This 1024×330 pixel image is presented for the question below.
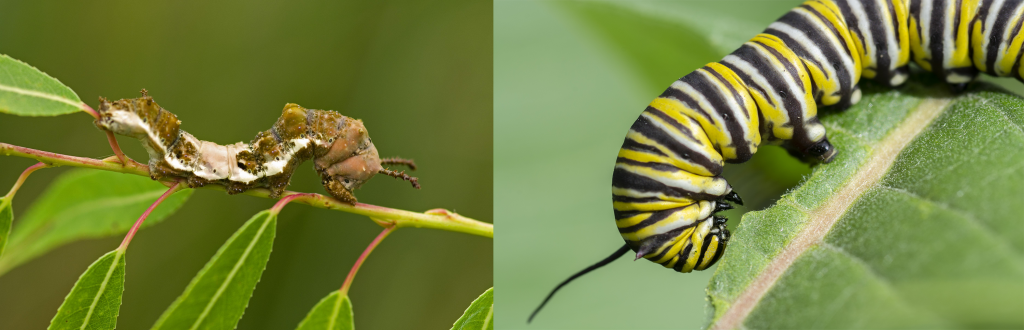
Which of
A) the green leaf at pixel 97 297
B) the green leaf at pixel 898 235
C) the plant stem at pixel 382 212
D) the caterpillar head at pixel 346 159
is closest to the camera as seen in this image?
the green leaf at pixel 898 235

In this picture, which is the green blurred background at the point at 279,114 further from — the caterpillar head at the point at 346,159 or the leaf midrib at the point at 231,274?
the leaf midrib at the point at 231,274

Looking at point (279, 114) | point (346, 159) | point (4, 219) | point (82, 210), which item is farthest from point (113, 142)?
point (279, 114)

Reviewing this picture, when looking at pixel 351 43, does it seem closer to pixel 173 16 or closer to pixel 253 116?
pixel 253 116

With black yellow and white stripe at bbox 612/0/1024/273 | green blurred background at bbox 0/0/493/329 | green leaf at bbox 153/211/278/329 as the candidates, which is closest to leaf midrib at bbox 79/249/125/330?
green leaf at bbox 153/211/278/329

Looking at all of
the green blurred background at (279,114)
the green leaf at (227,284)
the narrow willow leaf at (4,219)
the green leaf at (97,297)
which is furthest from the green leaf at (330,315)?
the green blurred background at (279,114)

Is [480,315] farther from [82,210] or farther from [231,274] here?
[82,210]

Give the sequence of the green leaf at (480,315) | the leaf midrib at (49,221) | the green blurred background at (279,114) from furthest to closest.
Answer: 1. the green blurred background at (279,114)
2. the leaf midrib at (49,221)
3. the green leaf at (480,315)

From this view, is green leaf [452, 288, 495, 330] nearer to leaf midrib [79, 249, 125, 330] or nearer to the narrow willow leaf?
leaf midrib [79, 249, 125, 330]

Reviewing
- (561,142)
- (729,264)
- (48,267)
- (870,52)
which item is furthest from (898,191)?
(48,267)
